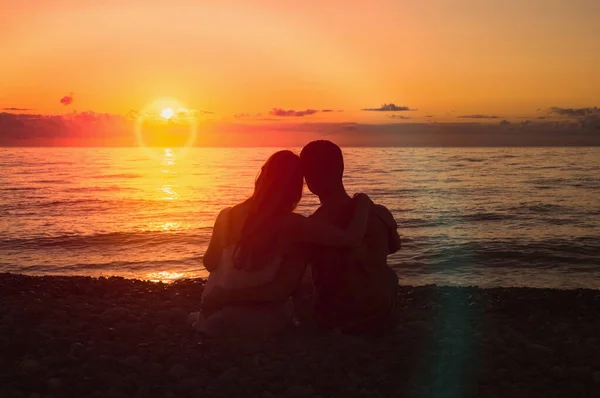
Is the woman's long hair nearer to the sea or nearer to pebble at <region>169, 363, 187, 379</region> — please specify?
pebble at <region>169, 363, 187, 379</region>

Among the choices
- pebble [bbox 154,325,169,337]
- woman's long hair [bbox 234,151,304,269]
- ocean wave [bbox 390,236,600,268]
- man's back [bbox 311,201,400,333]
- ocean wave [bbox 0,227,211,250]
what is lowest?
ocean wave [bbox 0,227,211,250]

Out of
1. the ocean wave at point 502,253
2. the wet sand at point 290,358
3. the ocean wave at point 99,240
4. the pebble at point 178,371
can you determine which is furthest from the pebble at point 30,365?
the ocean wave at point 99,240

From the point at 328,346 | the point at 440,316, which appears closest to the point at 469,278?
the point at 440,316

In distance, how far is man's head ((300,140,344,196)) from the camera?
545cm

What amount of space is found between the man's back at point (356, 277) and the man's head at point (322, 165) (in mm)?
227

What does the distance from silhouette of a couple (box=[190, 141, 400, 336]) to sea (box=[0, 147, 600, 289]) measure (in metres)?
7.28

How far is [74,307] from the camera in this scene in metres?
8.03

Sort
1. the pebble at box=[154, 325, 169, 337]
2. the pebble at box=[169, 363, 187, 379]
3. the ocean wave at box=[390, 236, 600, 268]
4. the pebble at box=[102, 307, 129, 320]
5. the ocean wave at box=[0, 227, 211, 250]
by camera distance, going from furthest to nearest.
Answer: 1. the ocean wave at box=[0, 227, 211, 250]
2. the ocean wave at box=[390, 236, 600, 268]
3. the pebble at box=[102, 307, 129, 320]
4. the pebble at box=[154, 325, 169, 337]
5. the pebble at box=[169, 363, 187, 379]

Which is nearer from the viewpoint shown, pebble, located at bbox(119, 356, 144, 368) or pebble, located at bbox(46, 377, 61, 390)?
pebble, located at bbox(46, 377, 61, 390)

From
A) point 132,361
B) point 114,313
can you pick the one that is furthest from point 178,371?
point 114,313

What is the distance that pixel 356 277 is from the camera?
231 inches

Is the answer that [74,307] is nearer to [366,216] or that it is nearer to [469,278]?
[366,216]

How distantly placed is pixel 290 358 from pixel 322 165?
→ 1.78m

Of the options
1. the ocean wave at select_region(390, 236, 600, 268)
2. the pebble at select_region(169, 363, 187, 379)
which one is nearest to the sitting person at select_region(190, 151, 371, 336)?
the pebble at select_region(169, 363, 187, 379)
